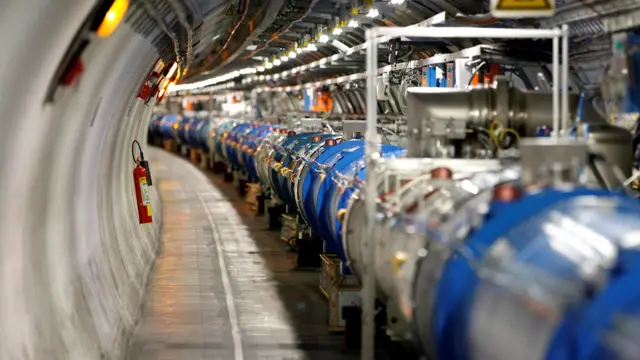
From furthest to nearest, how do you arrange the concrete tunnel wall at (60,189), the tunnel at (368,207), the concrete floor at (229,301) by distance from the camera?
the concrete floor at (229,301)
the concrete tunnel wall at (60,189)
the tunnel at (368,207)

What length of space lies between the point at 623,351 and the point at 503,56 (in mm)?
6300

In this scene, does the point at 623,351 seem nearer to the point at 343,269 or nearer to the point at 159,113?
the point at 343,269

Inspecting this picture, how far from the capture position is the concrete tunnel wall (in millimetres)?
4867

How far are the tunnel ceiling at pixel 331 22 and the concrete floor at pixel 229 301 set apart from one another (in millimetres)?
2411

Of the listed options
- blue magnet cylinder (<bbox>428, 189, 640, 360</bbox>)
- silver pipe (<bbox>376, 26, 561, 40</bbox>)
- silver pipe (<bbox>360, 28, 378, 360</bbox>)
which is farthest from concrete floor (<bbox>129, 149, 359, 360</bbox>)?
blue magnet cylinder (<bbox>428, 189, 640, 360</bbox>)

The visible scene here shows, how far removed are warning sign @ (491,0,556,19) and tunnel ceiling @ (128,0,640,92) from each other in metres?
2.08

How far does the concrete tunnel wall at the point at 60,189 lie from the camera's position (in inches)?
192

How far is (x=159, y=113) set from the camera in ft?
159

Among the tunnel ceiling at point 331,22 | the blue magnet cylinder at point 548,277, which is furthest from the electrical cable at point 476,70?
the blue magnet cylinder at point 548,277

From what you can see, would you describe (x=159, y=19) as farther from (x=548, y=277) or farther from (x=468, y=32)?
(x=548, y=277)

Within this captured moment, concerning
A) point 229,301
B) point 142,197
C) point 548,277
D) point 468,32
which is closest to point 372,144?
point 468,32

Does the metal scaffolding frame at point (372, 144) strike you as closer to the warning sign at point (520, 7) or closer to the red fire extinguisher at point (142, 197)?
the warning sign at point (520, 7)

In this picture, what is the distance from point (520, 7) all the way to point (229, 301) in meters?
5.49

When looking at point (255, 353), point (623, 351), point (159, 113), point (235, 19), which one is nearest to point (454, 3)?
point (235, 19)
